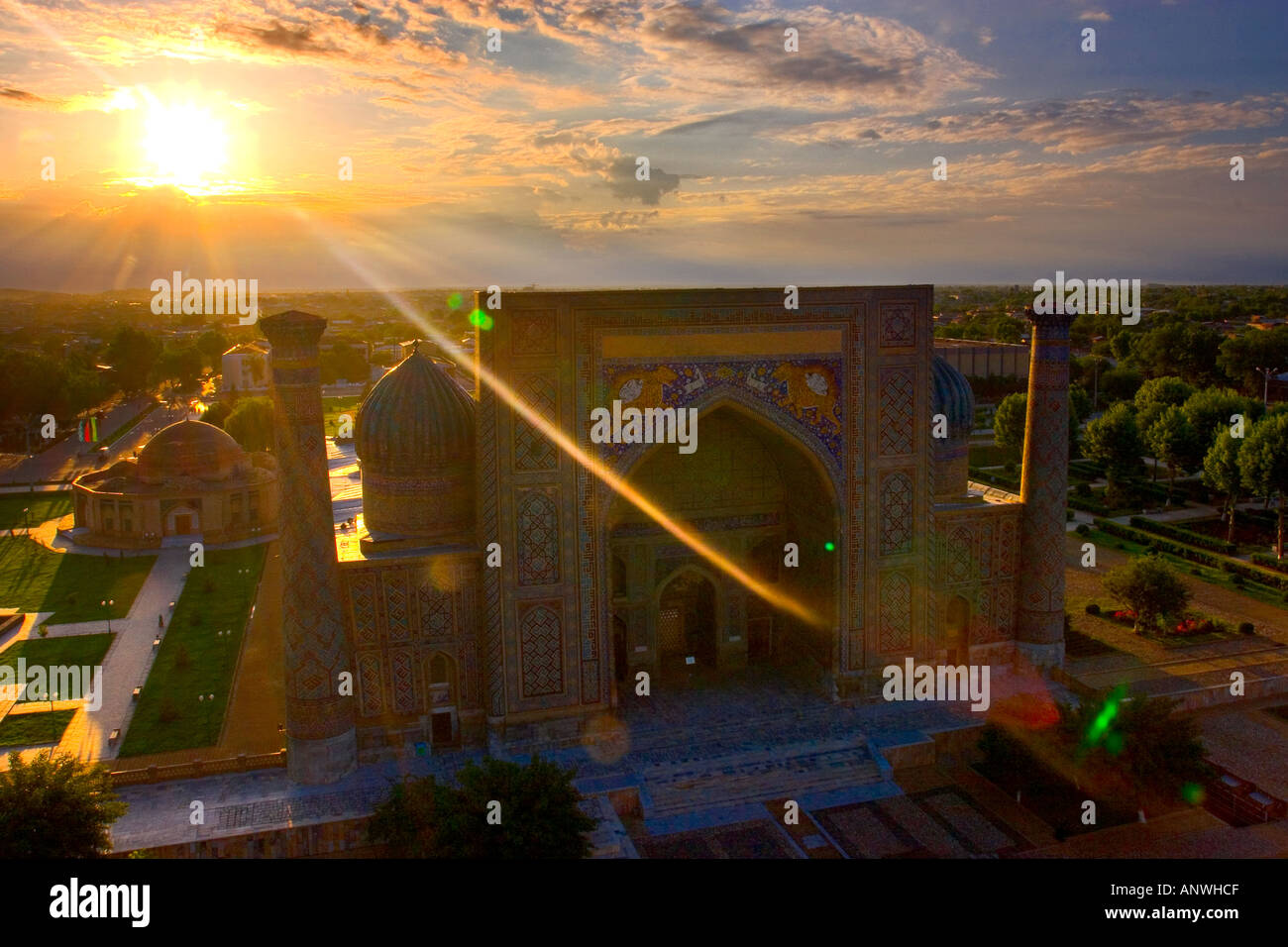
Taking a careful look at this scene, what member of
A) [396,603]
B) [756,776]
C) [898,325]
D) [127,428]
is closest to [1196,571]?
[898,325]

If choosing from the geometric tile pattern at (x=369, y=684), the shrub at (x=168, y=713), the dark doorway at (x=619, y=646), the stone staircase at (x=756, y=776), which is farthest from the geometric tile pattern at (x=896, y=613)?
the shrub at (x=168, y=713)

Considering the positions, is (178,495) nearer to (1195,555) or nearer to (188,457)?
(188,457)

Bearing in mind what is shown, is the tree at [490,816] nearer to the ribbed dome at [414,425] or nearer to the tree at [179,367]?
the ribbed dome at [414,425]

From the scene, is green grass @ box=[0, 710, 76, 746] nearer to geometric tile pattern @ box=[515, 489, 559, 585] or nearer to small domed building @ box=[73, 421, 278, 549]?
geometric tile pattern @ box=[515, 489, 559, 585]

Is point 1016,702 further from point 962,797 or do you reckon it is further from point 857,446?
point 857,446

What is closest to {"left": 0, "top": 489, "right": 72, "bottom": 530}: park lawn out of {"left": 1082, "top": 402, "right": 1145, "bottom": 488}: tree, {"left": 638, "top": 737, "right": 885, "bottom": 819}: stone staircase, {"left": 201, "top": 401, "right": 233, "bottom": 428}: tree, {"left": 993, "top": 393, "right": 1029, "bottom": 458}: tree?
{"left": 201, "top": 401, "right": 233, "bottom": 428}: tree

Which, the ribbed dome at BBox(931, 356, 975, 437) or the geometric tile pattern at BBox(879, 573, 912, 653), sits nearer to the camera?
the geometric tile pattern at BBox(879, 573, 912, 653)
